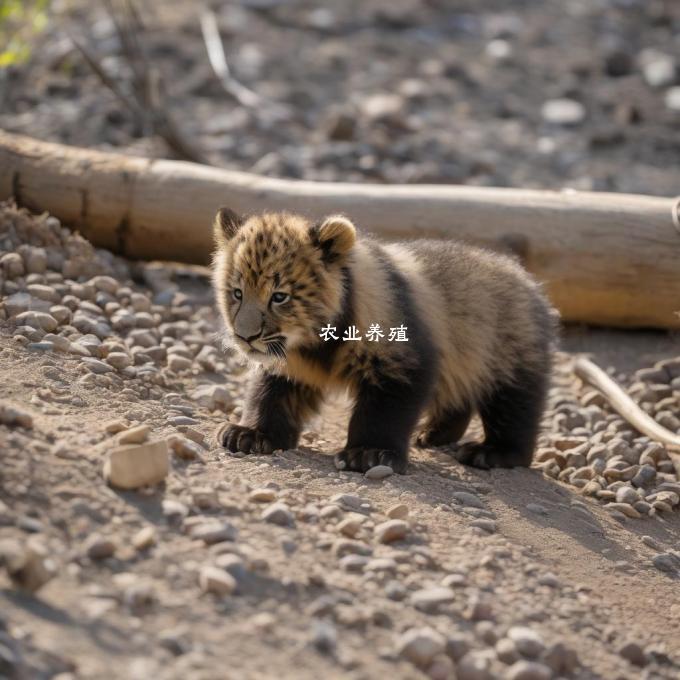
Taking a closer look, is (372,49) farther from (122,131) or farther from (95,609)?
(95,609)

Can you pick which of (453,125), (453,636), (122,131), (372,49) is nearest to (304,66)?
(372,49)

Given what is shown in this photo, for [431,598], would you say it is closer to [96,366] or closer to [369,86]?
[96,366]

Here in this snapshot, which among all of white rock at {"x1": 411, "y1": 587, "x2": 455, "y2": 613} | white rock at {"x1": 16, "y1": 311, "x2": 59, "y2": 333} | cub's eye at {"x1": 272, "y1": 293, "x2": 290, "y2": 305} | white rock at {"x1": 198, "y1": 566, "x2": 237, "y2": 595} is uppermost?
cub's eye at {"x1": 272, "y1": 293, "x2": 290, "y2": 305}

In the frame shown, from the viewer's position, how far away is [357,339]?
252 inches

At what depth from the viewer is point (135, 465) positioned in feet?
16.6

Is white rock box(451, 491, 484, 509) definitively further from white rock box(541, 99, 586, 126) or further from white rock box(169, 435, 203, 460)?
white rock box(541, 99, 586, 126)

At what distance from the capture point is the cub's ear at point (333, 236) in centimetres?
626

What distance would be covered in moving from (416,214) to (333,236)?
95.7 inches

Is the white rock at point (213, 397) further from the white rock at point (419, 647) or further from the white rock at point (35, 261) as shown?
the white rock at point (419, 647)

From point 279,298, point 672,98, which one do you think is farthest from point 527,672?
point 672,98

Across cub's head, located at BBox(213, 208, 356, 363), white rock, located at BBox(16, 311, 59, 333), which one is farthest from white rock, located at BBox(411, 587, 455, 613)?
white rock, located at BBox(16, 311, 59, 333)

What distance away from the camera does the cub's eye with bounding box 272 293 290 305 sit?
6262 mm

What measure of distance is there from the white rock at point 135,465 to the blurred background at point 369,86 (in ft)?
19.2

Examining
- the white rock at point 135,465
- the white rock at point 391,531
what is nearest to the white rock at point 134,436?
the white rock at point 135,465
